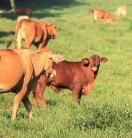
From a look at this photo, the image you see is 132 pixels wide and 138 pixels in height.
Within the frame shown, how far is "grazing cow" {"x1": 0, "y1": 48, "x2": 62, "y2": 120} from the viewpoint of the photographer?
9062mm

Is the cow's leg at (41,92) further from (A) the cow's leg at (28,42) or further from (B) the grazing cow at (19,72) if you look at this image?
(A) the cow's leg at (28,42)

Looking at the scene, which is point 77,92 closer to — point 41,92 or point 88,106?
point 41,92

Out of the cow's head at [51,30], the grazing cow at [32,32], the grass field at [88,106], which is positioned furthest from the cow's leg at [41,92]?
the cow's head at [51,30]

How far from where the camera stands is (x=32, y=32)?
20844mm

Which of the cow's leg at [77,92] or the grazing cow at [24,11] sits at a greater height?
the cow's leg at [77,92]

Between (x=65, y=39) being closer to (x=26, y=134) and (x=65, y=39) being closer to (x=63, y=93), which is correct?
(x=63, y=93)

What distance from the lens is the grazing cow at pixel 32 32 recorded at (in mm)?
20547

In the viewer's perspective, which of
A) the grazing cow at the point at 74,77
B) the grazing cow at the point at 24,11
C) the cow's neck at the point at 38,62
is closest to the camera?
the cow's neck at the point at 38,62

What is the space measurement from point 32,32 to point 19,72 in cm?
1182

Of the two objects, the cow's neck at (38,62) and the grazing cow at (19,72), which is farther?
the cow's neck at (38,62)

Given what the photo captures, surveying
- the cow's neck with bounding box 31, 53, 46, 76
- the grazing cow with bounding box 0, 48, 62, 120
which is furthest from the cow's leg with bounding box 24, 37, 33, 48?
the grazing cow with bounding box 0, 48, 62, 120

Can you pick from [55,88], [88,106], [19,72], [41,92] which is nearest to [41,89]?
[41,92]

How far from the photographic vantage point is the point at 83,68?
44.3ft

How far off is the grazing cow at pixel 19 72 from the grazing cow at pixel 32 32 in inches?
416
